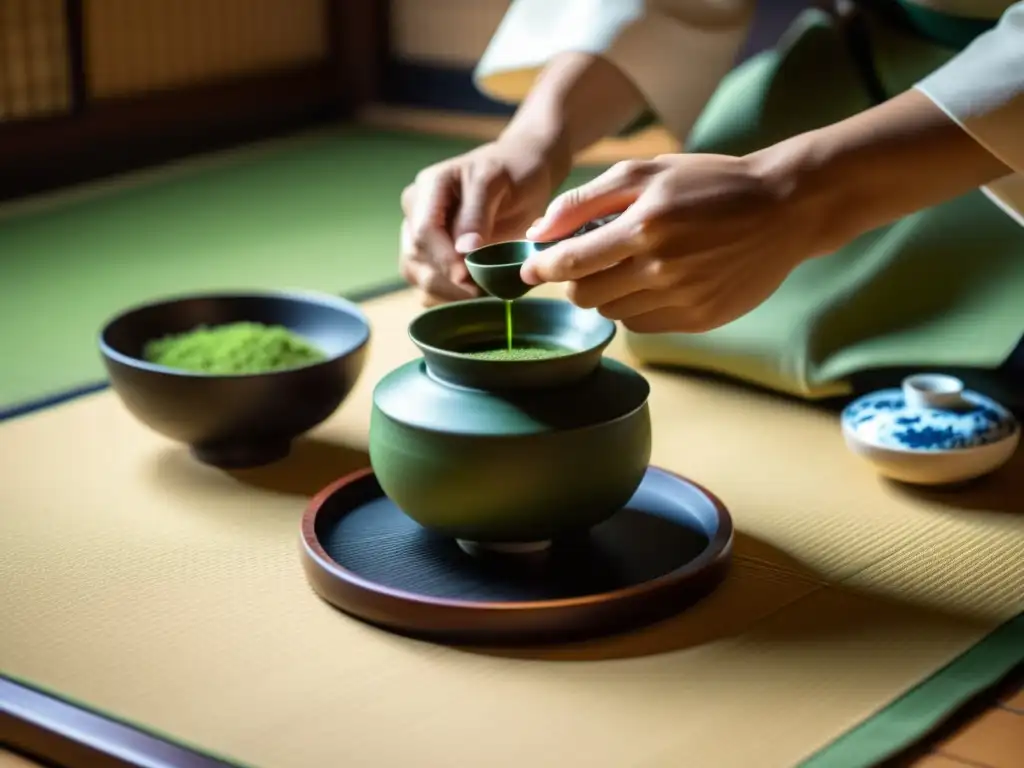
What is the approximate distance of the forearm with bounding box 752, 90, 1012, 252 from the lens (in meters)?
1.77

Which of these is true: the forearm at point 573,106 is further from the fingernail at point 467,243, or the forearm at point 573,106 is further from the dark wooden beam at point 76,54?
the dark wooden beam at point 76,54

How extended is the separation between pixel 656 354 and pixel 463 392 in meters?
0.88

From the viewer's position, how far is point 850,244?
240cm

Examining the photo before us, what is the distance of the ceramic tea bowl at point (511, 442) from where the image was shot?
1589 millimetres

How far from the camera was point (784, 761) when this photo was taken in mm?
1371

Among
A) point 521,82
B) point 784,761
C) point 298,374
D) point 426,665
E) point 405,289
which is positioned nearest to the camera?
point 784,761

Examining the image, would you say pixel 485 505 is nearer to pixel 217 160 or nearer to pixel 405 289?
pixel 405 289

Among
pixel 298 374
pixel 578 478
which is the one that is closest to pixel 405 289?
pixel 298 374

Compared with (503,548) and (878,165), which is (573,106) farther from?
(503,548)

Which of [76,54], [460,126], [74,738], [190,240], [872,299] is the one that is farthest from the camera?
[460,126]

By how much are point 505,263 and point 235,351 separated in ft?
1.71

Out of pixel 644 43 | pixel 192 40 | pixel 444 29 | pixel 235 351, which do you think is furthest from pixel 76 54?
pixel 235 351

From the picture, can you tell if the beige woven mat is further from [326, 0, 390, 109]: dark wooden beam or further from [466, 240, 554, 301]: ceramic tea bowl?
[326, 0, 390, 109]: dark wooden beam

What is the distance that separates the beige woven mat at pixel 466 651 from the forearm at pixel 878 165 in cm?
39
